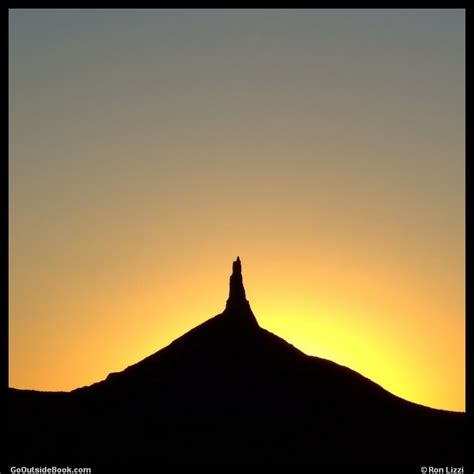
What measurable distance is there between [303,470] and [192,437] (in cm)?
1127

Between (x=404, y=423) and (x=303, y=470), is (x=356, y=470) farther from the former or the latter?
(x=404, y=423)

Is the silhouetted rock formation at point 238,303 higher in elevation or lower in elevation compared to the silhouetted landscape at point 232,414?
higher

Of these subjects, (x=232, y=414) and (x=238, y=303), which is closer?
(x=232, y=414)

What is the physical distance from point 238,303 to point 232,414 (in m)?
16.6

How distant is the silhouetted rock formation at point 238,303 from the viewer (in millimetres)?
119000

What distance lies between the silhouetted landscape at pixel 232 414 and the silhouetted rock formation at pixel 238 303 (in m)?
0.12

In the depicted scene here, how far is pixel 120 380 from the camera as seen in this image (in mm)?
116125

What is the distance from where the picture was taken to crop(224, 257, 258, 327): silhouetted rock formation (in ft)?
390

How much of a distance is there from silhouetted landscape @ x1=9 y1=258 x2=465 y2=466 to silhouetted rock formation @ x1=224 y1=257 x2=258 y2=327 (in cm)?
12

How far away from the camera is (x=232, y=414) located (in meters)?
107

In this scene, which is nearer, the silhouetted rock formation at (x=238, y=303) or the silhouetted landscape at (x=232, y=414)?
the silhouetted landscape at (x=232, y=414)

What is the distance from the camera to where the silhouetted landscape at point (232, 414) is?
336 ft
